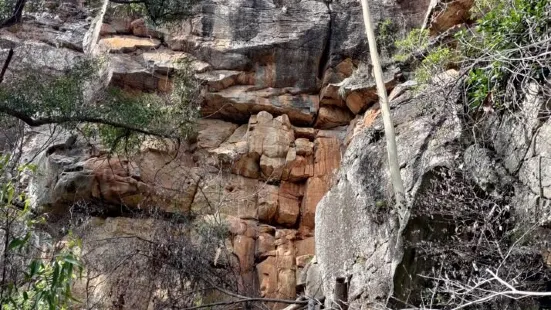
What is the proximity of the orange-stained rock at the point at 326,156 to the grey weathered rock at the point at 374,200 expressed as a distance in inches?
171

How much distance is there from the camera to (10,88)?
770cm

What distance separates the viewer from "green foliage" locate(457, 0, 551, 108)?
18.8 feet

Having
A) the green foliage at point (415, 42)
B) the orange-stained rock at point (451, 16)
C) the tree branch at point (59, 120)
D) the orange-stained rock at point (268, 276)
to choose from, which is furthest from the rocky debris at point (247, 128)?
the tree branch at point (59, 120)

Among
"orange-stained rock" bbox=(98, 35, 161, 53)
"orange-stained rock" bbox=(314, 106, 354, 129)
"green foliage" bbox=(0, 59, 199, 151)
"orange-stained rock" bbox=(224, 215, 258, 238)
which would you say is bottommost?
"orange-stained rock" bbox=(224, 215, 258, 238)

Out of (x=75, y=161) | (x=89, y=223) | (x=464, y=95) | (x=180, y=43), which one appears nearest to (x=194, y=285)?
(x=89, y=223)

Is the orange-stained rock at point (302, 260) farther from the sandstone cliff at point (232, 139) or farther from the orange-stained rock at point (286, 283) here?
the orange-stained rock at point (286, 283)

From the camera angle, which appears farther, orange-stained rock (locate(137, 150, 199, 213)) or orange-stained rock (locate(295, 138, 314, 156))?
orange-stained rock (locate(295, 138, 314, 156))

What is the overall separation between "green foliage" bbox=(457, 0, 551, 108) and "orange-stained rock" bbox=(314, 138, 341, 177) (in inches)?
230

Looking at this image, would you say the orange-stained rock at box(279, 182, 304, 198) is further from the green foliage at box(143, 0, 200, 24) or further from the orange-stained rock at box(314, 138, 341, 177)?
the green foliage at box(143, 0, 200, 24)

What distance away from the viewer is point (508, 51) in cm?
571

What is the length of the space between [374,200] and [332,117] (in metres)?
6.22

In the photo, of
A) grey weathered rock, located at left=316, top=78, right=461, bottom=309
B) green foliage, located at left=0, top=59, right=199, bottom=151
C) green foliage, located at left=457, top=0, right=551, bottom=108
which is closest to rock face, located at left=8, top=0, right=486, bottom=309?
green foliage, located at left=0, top=59, right=199, bottom=151

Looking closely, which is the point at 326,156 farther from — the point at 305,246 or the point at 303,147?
the point at 305,246

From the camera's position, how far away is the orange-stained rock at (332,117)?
42.4ft
